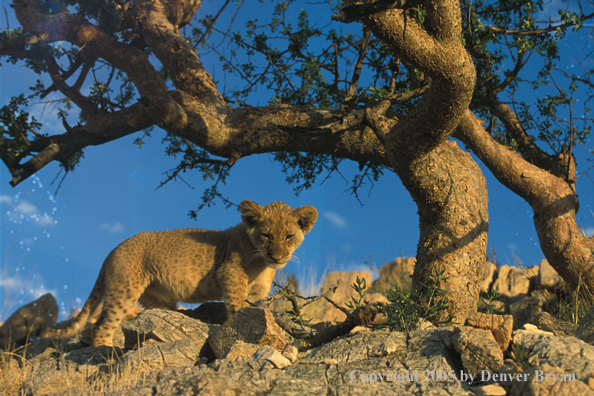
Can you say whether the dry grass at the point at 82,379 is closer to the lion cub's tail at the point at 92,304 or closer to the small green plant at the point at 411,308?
the lion cub's tail at the point at 92,304

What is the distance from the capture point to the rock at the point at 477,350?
3.71 meters

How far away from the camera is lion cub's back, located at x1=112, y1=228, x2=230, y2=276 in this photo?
6465 millimetres

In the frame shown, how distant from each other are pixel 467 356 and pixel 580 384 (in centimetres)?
85

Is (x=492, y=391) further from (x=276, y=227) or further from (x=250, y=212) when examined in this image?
(x=250, y=212)

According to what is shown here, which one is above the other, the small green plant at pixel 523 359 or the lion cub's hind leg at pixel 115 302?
the lion cub's hind leg at pixel 115 302

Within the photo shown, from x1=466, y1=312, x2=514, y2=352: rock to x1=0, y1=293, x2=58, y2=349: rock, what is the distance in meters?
9.67

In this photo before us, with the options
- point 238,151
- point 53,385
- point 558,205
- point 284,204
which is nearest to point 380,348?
point 284,204

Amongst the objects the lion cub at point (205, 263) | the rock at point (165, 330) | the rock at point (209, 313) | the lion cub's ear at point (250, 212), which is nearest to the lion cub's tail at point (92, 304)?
the lion cub at point (205, 263)

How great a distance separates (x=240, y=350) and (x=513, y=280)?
8.95 metres

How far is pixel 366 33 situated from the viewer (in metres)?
7.12

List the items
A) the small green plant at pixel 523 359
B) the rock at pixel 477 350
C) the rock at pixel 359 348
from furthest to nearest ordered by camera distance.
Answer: the rock at pixel 359 348 → the rock at pixel 477 350 → the small green plant at pixel 523 359

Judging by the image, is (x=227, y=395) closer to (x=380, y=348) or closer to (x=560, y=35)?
(x=380, y=348)

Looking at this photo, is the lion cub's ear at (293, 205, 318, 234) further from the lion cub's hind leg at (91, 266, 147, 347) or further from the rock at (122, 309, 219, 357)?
the lion cub's hind leg at (91, 266, 147, 347)

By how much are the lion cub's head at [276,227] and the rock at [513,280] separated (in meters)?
6.52
